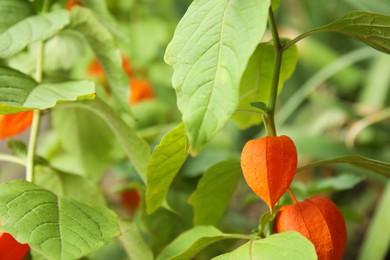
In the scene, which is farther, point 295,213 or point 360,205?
point 360,205

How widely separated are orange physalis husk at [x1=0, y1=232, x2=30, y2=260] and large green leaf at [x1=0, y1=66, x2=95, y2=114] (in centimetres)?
9

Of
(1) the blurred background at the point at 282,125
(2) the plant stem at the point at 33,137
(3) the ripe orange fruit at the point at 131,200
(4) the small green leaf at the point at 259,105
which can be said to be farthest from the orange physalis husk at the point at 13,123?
(3) the ripe orange fruit at the point at 131,200

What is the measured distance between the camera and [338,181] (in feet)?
2.58

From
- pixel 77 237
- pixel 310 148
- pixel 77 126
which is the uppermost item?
pixel 77 237

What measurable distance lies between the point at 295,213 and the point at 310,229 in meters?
0.02

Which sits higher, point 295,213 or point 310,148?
point 295,213

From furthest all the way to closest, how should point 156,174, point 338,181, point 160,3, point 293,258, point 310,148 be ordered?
point 160,3 → point 310,148 → point 338,181 → point 156,174 → point 293,258

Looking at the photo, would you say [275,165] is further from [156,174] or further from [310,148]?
[310,148]

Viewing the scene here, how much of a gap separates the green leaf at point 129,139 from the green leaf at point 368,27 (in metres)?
0.19

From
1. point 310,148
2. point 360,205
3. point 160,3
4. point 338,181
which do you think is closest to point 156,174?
point 338,181

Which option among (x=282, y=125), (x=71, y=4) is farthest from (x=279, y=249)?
(x=282, y=125)

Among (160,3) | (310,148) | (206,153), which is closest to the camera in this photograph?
(206,153)

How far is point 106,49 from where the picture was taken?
25.7 inches

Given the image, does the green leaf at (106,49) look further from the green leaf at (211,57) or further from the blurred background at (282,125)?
the green leaf at (211,57)
